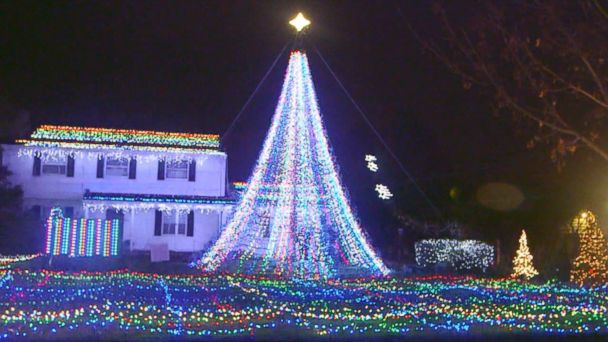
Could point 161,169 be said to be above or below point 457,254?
above

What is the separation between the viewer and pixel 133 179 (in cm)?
3534

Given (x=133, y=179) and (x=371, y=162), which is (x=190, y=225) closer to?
(x=133, y=179)

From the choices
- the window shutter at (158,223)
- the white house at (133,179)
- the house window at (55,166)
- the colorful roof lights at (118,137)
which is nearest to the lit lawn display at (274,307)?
the white house at (133,179)

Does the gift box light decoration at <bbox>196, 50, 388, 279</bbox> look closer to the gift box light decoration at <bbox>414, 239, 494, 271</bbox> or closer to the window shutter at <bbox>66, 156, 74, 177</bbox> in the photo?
the gift box light decoration at <bbox>414, 239, 494, 271</bbox>

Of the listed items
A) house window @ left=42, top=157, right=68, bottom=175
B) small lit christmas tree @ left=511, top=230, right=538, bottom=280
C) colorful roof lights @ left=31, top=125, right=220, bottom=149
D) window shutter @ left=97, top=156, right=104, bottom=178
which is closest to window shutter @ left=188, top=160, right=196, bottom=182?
colorful roof lights @ left=31, top=125, right=220, bottom=149

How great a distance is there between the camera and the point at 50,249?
82.4 feet

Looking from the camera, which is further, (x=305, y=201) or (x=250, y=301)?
(x=305, y=201)

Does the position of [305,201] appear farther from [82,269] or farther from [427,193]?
[427,193]

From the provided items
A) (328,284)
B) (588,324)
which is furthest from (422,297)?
A: (588,324)

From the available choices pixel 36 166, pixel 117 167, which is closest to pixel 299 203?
pixel 117 167

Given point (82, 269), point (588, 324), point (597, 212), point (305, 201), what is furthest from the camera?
point (597, 212)

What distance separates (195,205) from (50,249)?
10.1 metres

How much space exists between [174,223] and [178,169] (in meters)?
2.62

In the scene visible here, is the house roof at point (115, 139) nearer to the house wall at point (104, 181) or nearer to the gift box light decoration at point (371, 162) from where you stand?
the house wall at point (104, 181)
